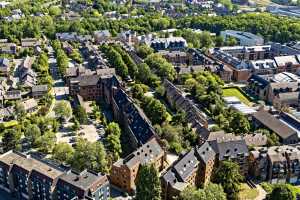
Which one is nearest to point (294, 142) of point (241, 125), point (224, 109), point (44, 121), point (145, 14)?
point (241, 125)

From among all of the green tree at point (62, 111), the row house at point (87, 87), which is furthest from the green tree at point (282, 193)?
the row house at point (87, 87)

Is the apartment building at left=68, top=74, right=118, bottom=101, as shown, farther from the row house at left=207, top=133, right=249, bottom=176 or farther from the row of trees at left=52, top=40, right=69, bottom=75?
the row house at left=207, top=133, right=249, bottom=176

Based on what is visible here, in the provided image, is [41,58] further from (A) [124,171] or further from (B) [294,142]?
(B) [294,142]

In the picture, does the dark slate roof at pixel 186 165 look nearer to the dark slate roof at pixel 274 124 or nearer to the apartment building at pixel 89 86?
the dark slate roof at pixel 274 124

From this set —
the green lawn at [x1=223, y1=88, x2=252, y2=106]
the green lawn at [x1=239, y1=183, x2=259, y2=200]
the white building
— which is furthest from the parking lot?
the white building

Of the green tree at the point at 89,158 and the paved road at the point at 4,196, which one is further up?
the green tree at the point at 89,158

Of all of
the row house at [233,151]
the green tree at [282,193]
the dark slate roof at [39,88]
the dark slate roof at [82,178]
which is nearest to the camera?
the green tree at [282,193]
